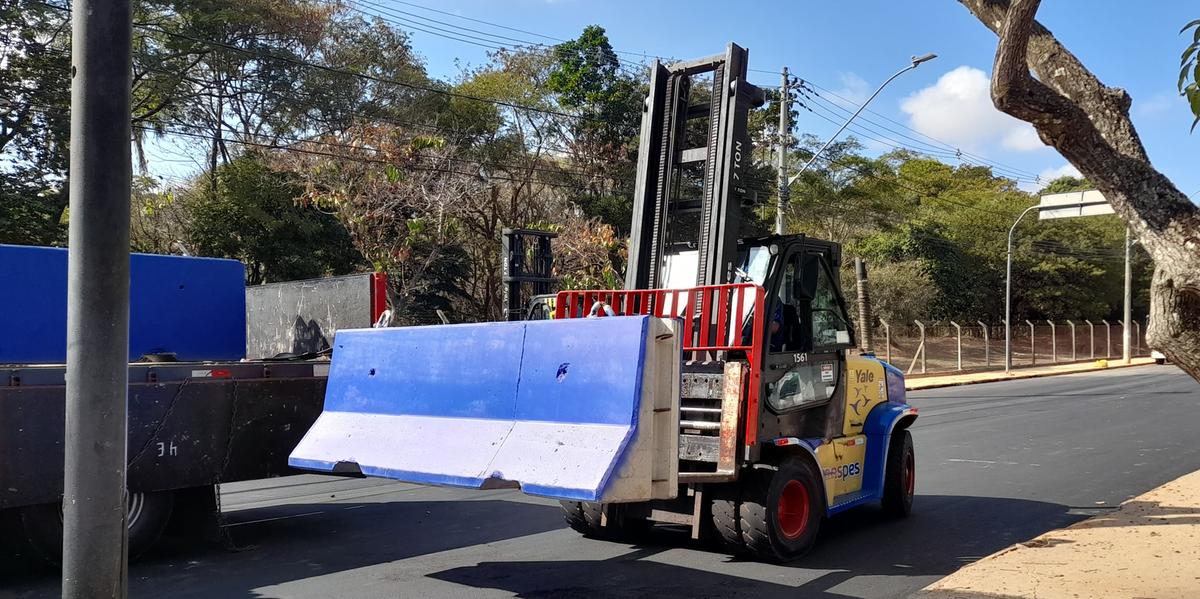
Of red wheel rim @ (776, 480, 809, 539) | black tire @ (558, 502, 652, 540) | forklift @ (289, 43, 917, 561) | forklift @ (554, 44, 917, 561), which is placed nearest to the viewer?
forklift @ (289, 43, 917, 561)

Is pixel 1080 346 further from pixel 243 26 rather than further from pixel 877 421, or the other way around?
pixel 877 421

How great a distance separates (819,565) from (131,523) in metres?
5.25

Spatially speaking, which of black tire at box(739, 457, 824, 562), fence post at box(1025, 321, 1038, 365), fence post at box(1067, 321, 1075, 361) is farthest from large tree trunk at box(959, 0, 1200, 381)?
fence post at box(1067, 321, 1075, 361)

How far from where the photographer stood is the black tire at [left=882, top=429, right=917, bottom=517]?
916 cm

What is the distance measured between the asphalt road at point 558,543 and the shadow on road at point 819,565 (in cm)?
2

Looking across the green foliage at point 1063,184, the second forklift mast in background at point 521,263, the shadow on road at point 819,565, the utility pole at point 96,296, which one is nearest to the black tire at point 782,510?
the shadow on road at point 819,565

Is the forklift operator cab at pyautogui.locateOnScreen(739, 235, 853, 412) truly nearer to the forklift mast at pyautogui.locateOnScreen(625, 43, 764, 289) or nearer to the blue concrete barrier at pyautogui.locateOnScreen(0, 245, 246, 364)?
the forklift mast at pyautogui.locateOnScreen(625, 43, 764, 289)

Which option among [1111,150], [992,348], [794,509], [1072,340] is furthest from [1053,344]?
[1111,150]

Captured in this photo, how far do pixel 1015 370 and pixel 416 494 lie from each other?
36.6 m

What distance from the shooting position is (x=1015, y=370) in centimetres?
4144

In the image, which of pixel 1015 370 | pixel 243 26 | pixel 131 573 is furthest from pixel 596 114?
pixel 131 573

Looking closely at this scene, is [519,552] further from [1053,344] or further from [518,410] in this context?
[1053,344]

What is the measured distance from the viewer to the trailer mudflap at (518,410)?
556 cm

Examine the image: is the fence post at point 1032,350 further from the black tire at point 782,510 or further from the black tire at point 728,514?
the black tire at point 728,514
